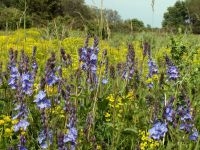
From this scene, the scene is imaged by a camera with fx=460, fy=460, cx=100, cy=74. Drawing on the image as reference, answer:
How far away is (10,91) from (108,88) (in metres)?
0.95

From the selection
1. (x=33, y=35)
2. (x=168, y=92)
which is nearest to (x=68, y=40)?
(x=33, y=35)

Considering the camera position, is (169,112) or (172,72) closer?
(169,112)

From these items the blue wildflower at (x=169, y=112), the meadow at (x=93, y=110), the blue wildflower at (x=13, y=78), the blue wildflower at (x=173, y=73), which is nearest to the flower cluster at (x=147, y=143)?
the meadow at (x=93, y=110)

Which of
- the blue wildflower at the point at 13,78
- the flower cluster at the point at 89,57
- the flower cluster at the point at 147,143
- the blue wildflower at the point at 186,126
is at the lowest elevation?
the flower cluster at the point at 147,143

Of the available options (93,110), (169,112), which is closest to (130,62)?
(169,112)

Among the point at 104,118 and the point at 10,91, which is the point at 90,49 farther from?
the point at 10,91

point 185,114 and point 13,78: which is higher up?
point 13,78

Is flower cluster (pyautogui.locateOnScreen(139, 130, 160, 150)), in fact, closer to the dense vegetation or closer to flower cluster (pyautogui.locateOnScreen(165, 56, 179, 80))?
the dense vegetation

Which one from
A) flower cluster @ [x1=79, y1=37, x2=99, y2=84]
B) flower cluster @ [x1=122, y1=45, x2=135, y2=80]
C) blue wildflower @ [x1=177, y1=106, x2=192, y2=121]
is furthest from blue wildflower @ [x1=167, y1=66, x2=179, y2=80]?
blue wildflower @ [x1=177, y1=106, x2=192, y2=121]

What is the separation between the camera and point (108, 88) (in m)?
4.27

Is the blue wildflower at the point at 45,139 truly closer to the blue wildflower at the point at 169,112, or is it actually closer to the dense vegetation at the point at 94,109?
the dense vegetation at the point at 94,109

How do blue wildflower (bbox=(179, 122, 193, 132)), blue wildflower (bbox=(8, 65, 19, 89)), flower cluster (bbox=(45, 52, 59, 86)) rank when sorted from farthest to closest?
blue wildflower (bbox=(8, 65, 19, 89)), blue wildflower (bbox=(179, 122, 193, 132)), flower cluster (bbox=(45, 52, 59, 86))

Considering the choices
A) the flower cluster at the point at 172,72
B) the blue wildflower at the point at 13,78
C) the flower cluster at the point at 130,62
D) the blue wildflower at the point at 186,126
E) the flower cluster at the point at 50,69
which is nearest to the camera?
the flower cluster at the point at 50,69

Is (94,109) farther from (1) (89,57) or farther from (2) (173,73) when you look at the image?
(2) (173,73)
